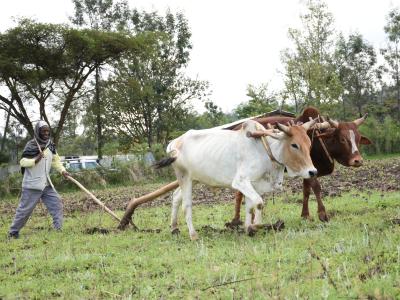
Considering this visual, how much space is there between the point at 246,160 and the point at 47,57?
73.9 ft

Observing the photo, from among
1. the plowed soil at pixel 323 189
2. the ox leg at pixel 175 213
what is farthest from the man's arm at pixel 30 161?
the plowed soil at pixel 323 189

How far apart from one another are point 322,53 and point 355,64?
600 inches

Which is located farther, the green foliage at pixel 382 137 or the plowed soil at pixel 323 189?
the green foliage at pixel 382 137

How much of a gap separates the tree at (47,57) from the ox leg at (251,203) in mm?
21453

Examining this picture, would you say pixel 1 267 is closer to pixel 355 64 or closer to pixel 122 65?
pixel 122 65

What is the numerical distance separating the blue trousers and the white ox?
2978 mm

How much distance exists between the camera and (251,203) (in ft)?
23.0

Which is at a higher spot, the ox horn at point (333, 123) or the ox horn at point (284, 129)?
the ox horn at point (333, 123)

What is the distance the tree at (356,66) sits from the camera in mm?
47625

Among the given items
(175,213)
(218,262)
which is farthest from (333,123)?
(218,262)

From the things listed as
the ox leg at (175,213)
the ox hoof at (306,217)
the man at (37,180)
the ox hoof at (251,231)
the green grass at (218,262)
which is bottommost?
the green grass at (218,262)

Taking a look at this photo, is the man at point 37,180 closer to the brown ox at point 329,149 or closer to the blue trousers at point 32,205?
the blue trousers at point 32,205

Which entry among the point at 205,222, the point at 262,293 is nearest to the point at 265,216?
the point at 205,222

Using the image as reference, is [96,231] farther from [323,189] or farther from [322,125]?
[323,189]
